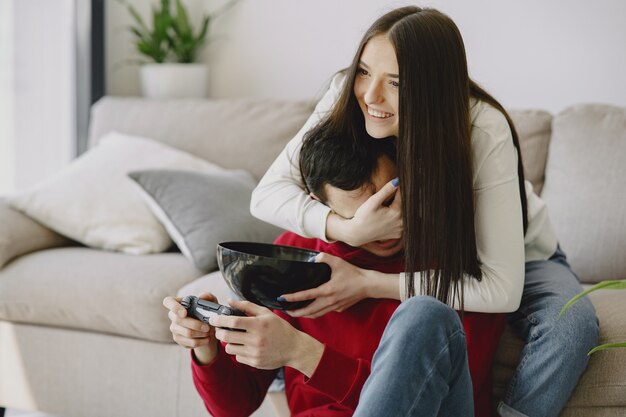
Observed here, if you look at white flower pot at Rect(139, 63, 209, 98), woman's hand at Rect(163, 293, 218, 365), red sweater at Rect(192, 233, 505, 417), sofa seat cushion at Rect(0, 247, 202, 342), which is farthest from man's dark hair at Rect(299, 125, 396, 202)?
white flower pot at Rect(139, 63, 209, 98)

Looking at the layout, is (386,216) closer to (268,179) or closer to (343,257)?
(343,257)

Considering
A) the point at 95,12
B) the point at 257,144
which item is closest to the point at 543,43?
the point at 257,144

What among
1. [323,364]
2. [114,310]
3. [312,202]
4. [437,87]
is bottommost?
[114,310]

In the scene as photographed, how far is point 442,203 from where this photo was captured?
1363 mm

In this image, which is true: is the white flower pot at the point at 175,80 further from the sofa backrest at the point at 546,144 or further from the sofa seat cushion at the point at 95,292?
the sofa seat cushion at the point at 95,292

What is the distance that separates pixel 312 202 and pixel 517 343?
49 cm

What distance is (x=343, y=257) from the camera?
1.53 metres

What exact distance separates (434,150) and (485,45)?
1529 mm

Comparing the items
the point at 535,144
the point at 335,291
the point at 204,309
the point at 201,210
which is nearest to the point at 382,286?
the point at 335,291

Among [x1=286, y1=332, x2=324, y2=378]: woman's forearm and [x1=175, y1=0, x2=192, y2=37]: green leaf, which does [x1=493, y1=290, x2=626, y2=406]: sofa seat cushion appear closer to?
[x1=286, y1=332, x2=324, y2=378]: woman's forearm

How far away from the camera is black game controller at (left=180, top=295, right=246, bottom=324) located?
1220mm

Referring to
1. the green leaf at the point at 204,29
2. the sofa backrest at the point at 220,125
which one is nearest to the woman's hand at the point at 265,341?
the sofa backrest at the point at 220,125

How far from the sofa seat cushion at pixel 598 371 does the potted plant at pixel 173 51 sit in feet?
6.10

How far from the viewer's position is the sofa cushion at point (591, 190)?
2117mm
